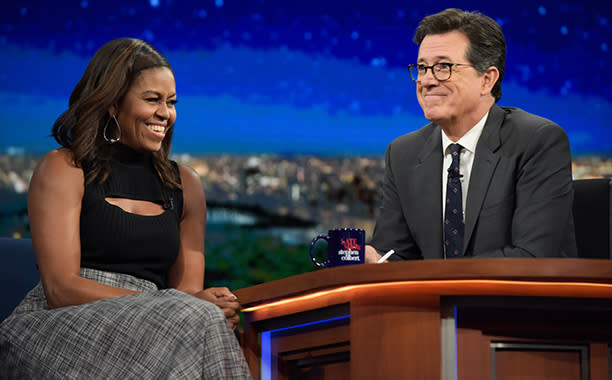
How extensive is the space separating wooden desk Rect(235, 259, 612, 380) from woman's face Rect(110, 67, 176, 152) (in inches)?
33.9

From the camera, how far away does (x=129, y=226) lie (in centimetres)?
181

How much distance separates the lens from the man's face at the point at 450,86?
1.94 m

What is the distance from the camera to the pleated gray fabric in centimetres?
138

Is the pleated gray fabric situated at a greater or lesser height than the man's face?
lesser

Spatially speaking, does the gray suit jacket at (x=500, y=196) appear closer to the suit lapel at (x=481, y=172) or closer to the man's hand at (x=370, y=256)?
the suit lapel at (x=481, y=172)

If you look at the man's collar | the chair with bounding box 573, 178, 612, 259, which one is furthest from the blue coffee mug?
the chair with bounding box 573, 178, 612, 259

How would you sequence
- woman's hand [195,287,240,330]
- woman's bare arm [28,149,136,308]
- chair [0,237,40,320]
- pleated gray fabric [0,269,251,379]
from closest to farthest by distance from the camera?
pleated gray fabric [0,269,251,379]
woman's hand [195,287,240,330]
woman's bare arm [28,149,136,308]
chair [0,237,40,320]

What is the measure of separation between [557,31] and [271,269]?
2.24 meters

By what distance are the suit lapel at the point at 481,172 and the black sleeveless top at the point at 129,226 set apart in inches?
30.1

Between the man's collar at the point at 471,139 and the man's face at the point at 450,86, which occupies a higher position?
the man's face at the point at 450,86

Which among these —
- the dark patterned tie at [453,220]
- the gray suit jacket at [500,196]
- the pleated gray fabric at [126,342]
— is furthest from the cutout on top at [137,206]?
the dark patterned tie at [453,220]

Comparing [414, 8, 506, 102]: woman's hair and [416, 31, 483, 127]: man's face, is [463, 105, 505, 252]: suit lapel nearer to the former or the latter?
[416, 31, 483, 127]: man's face

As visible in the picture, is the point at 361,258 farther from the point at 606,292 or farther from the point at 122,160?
the point at 122,160

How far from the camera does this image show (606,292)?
3.70 feet
